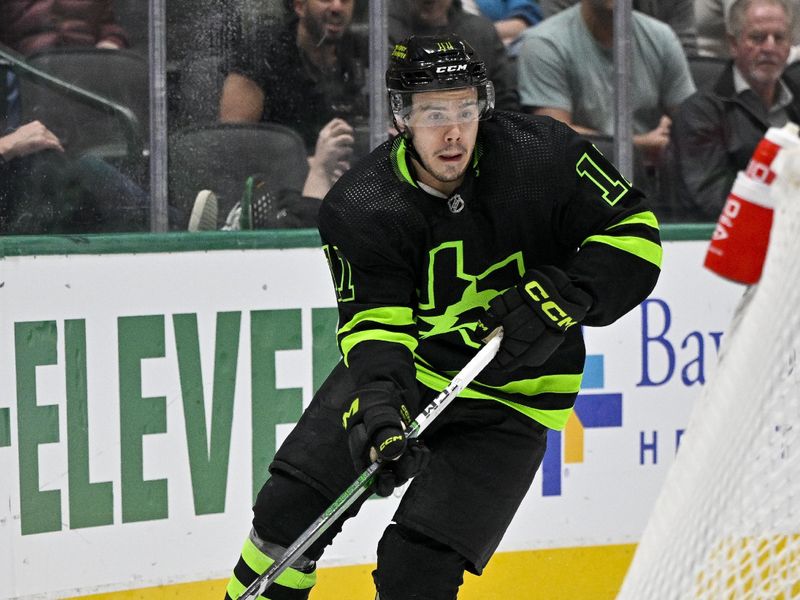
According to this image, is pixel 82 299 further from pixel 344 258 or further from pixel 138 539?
pixel 344 258

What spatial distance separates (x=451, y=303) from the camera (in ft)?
8.98

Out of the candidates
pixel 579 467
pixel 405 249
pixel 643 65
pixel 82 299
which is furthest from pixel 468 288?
pixel 643 65

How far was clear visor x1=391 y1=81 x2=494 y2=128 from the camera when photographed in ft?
8.48

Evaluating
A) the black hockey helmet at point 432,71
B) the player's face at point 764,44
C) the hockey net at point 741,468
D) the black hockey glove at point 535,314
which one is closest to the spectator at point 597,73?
the player's face at point 764,44

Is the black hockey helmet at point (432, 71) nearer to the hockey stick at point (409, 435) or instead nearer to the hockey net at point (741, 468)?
the hockey stick at point (409, 435)

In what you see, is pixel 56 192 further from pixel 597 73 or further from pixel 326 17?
pixel 597 73

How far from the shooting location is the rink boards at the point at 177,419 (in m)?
3.16

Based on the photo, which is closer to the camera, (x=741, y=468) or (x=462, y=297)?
(x=741, y=468)

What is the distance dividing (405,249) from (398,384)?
0.26 m

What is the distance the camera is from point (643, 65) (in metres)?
3.96

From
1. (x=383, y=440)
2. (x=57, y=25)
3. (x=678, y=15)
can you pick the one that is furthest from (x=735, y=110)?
(x=383, y=440)

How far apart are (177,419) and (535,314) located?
1.12 m

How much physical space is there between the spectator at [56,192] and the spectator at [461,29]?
80cm

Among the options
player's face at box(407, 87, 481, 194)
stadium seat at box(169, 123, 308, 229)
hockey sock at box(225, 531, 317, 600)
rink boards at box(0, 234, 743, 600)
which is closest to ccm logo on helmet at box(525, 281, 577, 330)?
player's face at box(407, 87, 481, 194)
